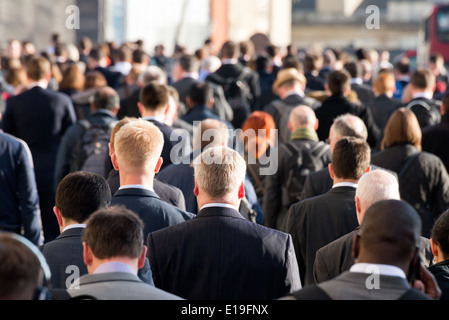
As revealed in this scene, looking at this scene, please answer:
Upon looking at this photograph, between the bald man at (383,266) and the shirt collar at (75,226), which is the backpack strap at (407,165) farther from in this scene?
the bald man at (383,266)

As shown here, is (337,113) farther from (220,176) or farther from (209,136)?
(220,176)

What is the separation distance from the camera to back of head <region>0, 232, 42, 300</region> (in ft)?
8.89

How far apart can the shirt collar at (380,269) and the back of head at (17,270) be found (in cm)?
115

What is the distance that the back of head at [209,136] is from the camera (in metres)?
6.41

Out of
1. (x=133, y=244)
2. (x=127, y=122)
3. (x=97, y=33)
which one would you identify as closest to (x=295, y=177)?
(x=127, y=122)

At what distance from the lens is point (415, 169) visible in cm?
679

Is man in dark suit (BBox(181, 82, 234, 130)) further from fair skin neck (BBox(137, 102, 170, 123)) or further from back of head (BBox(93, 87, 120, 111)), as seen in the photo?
fair skin neck (BBox(137, 102, 170, 123))

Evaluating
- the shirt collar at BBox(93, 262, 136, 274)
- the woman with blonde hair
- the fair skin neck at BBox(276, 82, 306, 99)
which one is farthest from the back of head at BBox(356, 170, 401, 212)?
the fair skin neck at BBox(276, 82, 306, 99)

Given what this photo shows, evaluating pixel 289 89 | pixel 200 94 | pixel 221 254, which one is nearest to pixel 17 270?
pixel 221 254

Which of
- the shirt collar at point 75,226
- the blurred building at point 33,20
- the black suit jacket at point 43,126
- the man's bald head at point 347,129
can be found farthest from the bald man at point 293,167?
the blurred building at point 33,20

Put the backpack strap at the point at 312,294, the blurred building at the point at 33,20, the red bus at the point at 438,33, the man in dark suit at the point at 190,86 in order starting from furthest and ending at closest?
the red bus at the point at 438,33 → the blurred building at the point at 33,20 → the man in dark suit at the point at 190,86 → the backpack strap at the point at 312,294

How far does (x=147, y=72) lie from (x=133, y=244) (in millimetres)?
6358

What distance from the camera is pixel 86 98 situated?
9711mm

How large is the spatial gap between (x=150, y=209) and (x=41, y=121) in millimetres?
4490
